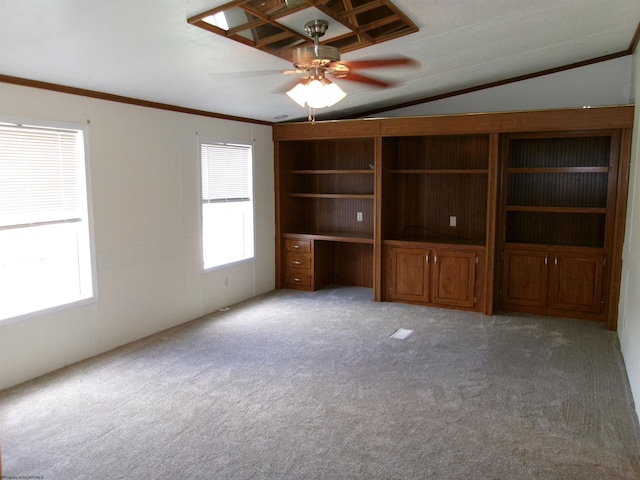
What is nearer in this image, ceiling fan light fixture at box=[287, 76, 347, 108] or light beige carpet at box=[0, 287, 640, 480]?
light beige carpet at box=[0, 287, 640, 480]

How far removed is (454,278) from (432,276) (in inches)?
9.9

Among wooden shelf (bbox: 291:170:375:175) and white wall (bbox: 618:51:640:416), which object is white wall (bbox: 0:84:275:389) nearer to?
wooden shelf (bbox: 291:170:375:175)

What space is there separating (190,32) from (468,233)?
4122 millimetres

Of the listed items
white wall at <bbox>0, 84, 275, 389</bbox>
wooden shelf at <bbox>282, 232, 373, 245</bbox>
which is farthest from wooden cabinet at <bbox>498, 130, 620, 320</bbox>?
white wall at <bbox>0, 84, 275, 389</bbox>

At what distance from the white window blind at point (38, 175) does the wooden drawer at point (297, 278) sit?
3086mm

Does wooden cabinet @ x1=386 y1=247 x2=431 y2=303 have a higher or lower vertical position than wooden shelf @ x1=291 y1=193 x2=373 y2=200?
lower

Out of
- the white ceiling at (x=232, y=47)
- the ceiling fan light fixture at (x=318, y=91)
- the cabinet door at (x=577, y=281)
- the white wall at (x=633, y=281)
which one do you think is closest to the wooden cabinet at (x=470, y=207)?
the cabinet door at (x=577, y=281)

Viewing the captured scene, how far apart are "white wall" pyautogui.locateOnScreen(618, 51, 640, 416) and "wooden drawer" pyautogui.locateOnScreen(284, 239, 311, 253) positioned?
351cm

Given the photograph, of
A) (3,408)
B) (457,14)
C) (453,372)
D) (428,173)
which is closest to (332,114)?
(428,173)

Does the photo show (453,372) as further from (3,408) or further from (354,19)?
(3,408)

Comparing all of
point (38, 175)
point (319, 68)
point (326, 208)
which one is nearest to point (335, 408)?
point (319, 68)

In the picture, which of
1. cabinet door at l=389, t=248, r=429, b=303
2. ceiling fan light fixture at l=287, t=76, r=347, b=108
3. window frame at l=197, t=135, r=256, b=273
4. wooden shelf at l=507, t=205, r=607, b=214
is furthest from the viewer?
cabinet door at l=389, t=248, r=429, b=303

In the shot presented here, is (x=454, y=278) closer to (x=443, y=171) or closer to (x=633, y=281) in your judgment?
(x=443, y=171)

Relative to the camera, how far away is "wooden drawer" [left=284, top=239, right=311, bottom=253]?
20.8 ft
